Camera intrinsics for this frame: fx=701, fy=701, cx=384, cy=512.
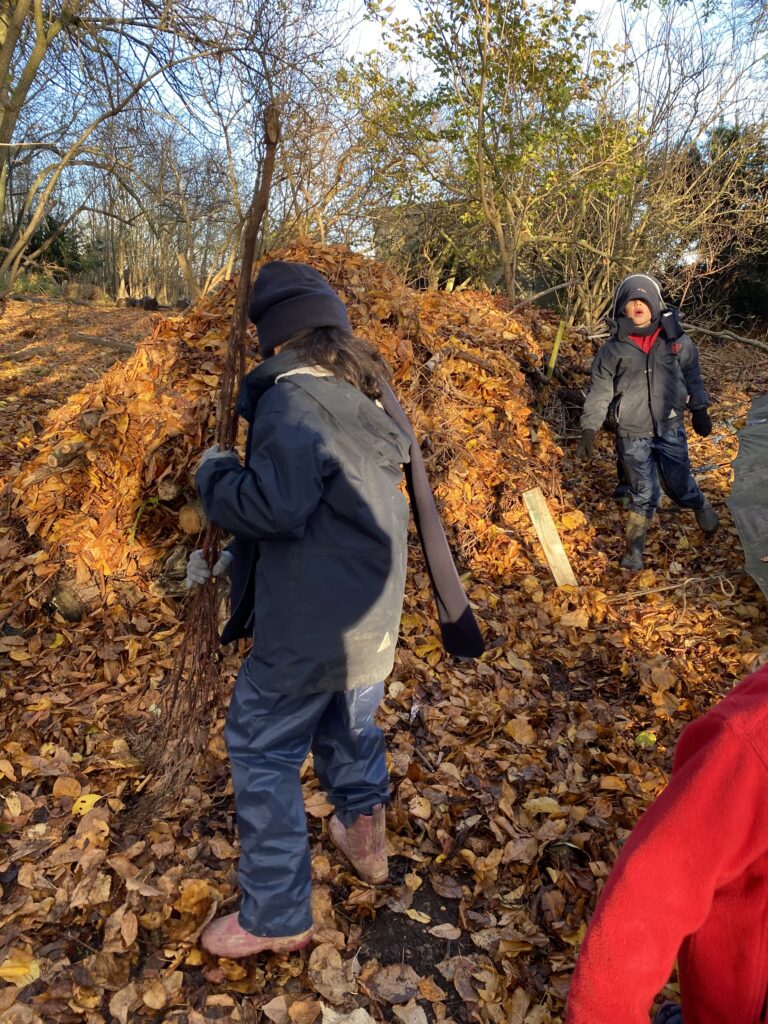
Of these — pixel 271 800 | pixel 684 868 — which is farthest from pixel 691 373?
pixel 684 868

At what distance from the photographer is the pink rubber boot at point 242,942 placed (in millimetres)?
2219

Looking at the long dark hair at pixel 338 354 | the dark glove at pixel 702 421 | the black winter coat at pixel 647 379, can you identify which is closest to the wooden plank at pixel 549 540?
the black winter coat at pixel 647 379

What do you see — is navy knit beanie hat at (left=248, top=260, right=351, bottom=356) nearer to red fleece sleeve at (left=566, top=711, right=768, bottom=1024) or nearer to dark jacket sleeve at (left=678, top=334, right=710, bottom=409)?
red fleece sleeve at (left=566, top=711, right=768, bottom=1024)

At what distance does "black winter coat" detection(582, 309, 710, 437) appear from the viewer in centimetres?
524

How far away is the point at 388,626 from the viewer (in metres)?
2.23

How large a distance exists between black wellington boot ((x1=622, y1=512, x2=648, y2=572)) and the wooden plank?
1.57 feet

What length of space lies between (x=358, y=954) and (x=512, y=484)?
4.31m

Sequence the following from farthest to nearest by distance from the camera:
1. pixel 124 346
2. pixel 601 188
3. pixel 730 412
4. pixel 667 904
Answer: pixel 601 188
pixel 730 412
pixel 124 346
pixel 667 904

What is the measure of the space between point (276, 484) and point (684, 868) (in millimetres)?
1297

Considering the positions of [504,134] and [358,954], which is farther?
[504,134]

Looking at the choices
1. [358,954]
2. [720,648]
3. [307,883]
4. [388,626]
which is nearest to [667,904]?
[388,626]

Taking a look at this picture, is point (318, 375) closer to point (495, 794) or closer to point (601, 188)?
point (495, 794)

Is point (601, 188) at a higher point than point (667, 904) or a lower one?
higher

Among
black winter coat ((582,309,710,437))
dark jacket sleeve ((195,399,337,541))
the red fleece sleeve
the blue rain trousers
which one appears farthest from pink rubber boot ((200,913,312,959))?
black winter coat ((582,309,710,437))
